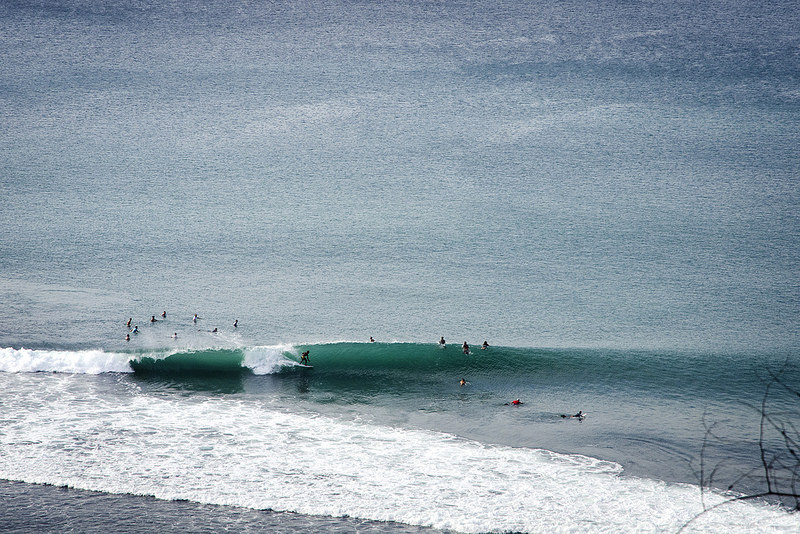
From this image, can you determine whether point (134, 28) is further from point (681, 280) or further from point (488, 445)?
point (488, 445)

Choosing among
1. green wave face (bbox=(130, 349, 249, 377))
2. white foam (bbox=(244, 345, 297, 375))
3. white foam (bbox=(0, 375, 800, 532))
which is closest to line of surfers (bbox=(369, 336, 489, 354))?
white foam (bbox=(244, 345, 297, 375))

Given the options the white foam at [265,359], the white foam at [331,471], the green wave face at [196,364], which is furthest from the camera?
the white foam at [265,359]

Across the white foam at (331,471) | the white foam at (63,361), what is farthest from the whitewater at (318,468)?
the white foam at (63,361)

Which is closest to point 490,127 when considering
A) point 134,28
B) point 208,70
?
point 208,70

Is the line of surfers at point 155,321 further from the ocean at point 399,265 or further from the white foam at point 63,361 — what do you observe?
the white foam at point 63,361

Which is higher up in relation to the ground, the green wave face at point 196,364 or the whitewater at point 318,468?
the green wave face at point 196,364

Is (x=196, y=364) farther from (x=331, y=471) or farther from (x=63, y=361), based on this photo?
(x=331, y=471)

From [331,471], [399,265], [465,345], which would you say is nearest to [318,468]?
[331,471]

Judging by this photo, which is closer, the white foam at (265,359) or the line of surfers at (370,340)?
the line of surfers at (370,340)

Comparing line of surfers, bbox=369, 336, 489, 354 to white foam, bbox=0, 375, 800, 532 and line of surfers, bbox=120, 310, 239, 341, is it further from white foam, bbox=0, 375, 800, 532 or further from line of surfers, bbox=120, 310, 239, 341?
line of surfers, bbox=120, 310, 239, 341
